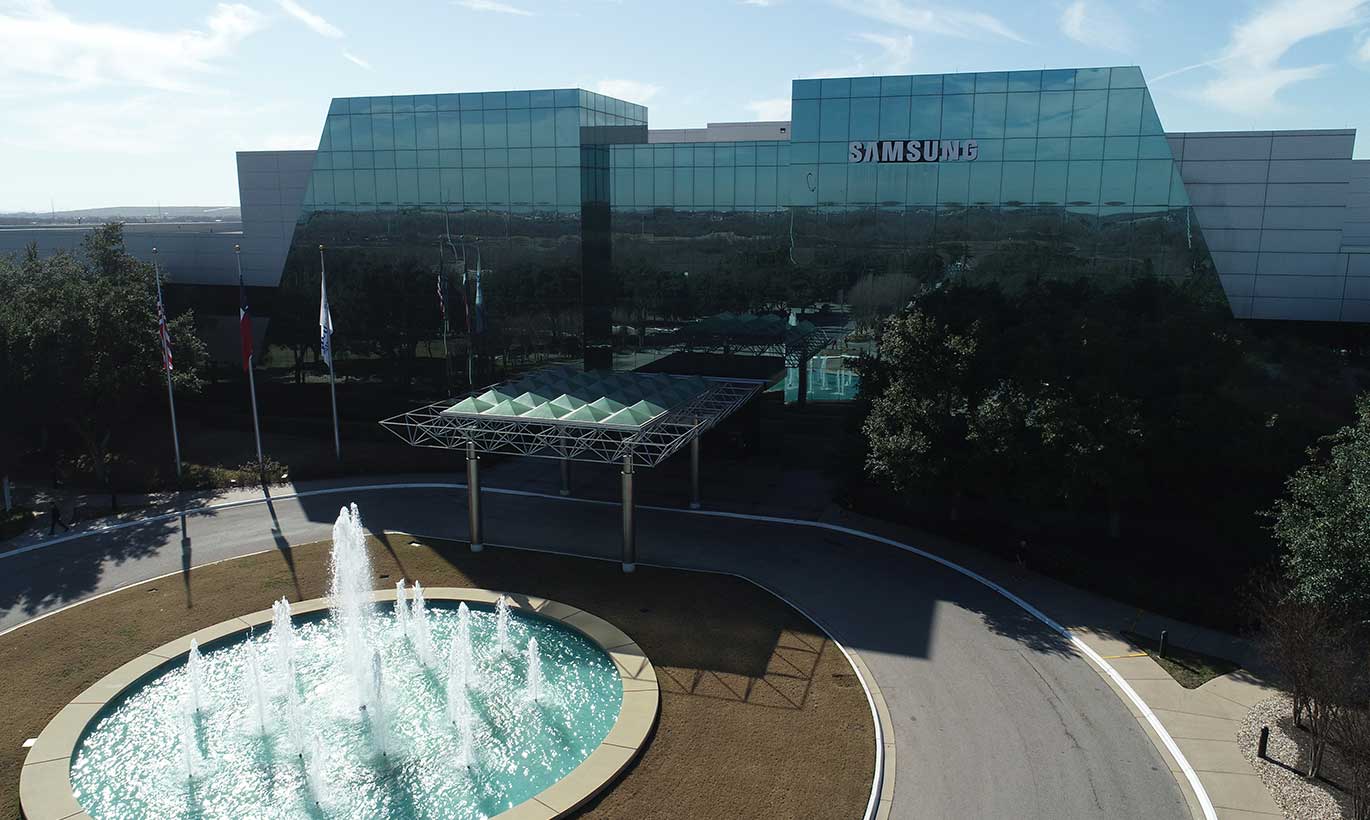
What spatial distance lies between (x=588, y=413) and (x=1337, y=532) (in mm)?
20844

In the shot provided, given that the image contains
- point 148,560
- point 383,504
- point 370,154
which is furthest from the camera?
point 370,154

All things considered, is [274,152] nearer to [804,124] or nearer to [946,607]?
[804,124]

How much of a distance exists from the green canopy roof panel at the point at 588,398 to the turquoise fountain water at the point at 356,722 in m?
7.13

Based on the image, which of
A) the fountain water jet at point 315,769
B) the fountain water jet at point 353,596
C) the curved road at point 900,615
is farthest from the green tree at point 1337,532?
the fountain water jet at point 353,596

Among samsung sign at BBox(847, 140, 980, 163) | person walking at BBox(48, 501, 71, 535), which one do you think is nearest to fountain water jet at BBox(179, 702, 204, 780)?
person walking at BBox(48, 501, 71, 535)

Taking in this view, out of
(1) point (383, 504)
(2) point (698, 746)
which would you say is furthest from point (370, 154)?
(2) point (698, 746)

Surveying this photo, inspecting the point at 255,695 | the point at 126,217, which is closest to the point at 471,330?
the point at 255,695

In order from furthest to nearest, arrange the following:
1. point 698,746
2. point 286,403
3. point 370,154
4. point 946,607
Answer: point 286,403 → point 370,154 → point 946,607 → point 698,746

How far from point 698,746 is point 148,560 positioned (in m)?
22.3

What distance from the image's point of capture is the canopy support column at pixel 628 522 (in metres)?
29.1

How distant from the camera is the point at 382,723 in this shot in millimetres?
20359

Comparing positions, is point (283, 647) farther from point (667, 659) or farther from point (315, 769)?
point (667, 659)

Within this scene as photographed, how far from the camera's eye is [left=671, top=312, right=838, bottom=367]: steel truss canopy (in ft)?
141

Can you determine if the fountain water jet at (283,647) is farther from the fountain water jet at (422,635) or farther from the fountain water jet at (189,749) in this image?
the fountain water jet at (422,635)
